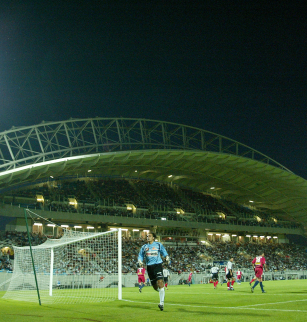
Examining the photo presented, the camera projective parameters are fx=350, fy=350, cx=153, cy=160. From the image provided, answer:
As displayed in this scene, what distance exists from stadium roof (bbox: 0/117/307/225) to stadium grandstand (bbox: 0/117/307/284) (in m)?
0.17

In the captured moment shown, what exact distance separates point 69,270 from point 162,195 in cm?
3896

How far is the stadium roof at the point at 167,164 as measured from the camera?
42.4 metres

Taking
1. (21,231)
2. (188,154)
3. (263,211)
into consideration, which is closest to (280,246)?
(263,211)

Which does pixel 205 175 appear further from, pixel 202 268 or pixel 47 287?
pixel 47 287

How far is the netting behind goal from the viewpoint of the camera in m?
15.5

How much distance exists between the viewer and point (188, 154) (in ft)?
171

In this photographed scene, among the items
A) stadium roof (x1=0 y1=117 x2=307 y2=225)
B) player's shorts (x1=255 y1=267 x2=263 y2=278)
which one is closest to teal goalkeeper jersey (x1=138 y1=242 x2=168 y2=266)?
player's shorts (x1=255 y1=267 x2=263 y2=278)

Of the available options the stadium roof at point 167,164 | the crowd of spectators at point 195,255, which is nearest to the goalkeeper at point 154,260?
the crowd of spectators at point 195,255

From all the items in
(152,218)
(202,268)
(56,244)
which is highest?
(152,218)

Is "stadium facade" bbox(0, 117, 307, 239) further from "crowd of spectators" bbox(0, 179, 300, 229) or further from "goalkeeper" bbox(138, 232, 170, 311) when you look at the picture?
"goalkeeper" bbox(138, 232, 170, 311)

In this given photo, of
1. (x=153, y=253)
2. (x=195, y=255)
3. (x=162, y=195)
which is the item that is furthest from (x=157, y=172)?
(x=153, y=253)

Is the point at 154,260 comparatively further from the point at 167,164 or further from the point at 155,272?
the point at 167,164

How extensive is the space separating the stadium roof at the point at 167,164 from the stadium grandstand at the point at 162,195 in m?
0.17

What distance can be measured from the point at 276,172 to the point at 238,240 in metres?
20.4
